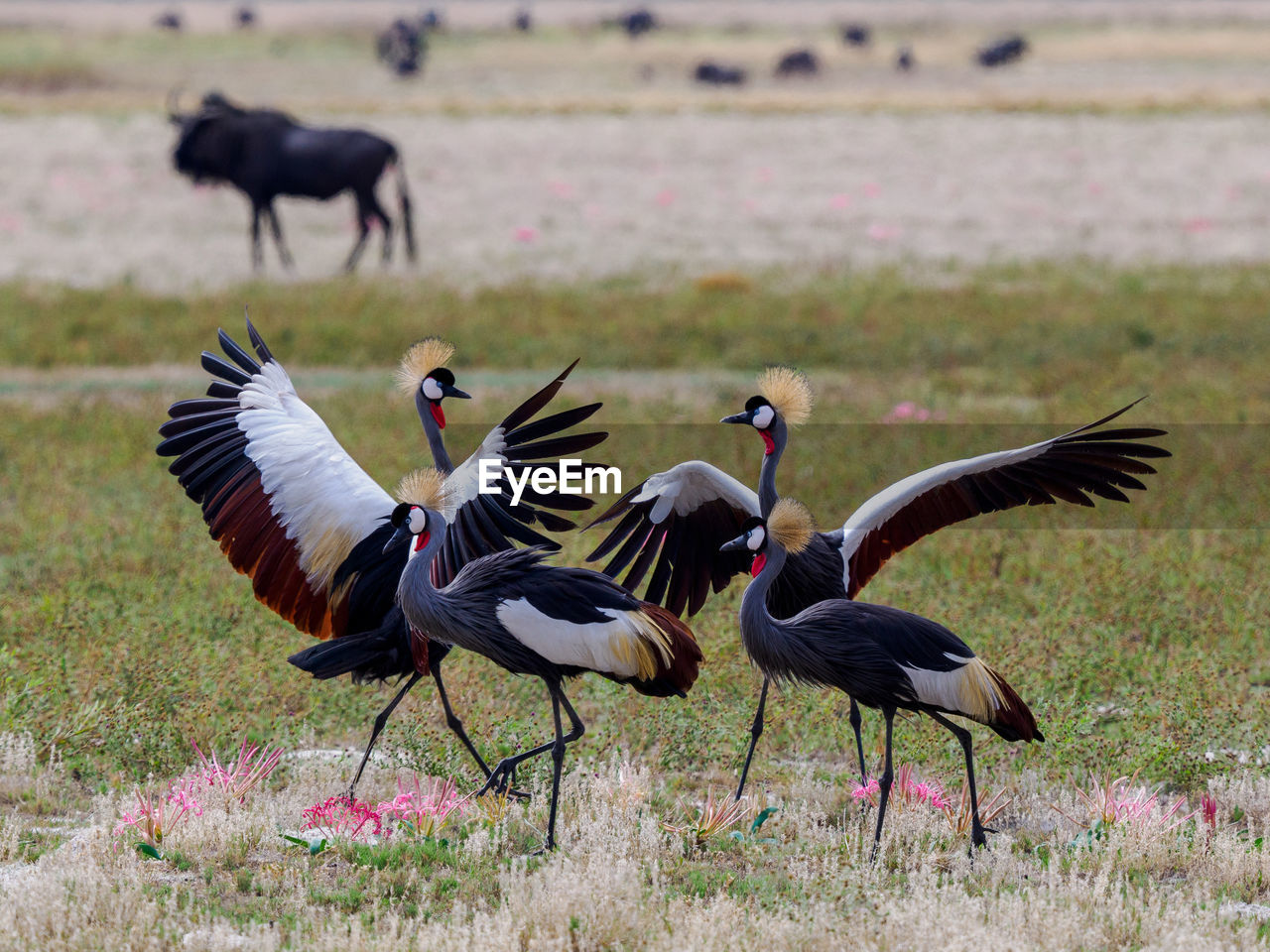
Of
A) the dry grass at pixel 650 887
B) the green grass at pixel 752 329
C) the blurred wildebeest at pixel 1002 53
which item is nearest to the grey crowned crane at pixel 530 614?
the dry grass at pixel 650 887

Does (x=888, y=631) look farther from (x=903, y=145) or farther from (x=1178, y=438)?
(x=903, y=145)

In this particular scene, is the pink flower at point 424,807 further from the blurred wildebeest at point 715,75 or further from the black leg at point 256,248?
the blurred wildebeest at point 715,75

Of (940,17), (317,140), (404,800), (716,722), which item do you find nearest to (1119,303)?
(317,140)

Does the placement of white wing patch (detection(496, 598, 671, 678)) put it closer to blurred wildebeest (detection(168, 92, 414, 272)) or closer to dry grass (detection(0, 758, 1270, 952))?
dry grass (detection(0, 758, 1270, 952))

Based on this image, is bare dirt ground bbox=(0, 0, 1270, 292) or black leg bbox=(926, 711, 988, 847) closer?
black leg bbox=(926, 711, 988, 847)

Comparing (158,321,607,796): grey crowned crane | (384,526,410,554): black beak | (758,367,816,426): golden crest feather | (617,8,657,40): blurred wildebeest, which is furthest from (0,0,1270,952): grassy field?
(617,8,657,40): blurred wildebeest

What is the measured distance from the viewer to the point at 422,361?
6.66m

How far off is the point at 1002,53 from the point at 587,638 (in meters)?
68.0

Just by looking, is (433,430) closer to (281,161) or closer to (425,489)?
(425,489)

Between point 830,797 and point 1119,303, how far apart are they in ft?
50.9

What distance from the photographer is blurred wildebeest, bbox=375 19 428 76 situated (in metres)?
65.1

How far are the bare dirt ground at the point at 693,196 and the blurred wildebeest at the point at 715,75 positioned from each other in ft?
66.5

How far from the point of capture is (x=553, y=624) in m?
6.09

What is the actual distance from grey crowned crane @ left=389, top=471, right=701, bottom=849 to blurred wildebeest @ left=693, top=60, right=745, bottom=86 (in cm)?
5900
